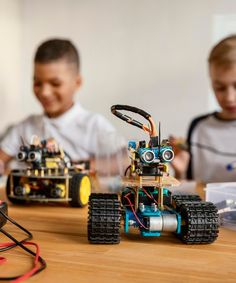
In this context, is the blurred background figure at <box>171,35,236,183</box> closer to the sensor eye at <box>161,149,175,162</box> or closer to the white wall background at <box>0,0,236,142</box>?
the white wall background at <box>0,0,236,142</box>

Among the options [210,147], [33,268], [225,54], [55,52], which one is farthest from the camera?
[210,147]

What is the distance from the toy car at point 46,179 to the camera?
0.82 metres

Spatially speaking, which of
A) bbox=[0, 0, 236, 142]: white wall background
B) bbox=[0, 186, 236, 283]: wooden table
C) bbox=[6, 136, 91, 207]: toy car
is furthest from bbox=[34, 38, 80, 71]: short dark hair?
bbox=[0, 186, 236, 283]: wooden table

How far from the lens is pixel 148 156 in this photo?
0.58 metres

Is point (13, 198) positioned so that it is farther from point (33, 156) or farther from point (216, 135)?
point (216, 135)

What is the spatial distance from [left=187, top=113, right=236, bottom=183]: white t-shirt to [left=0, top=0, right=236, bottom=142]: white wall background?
0.17m

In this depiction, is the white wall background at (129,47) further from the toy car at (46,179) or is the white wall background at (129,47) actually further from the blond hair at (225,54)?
the toy car at (46,179)

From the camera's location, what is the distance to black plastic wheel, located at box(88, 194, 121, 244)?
0.56m

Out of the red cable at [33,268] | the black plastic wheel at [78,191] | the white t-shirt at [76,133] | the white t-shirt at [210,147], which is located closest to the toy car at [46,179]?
the black plastic wheel at [78,191]

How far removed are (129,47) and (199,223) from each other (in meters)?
1.34

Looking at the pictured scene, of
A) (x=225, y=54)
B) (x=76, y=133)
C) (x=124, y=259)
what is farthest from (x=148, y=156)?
(x=76, y=133)

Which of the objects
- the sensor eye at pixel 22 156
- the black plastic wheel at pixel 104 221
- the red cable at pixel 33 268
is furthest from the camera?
the sensor eye at pixel 22 156

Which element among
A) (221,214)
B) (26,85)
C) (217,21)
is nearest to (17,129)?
(26,85)

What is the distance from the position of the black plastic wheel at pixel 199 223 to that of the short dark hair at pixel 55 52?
0.97 m
